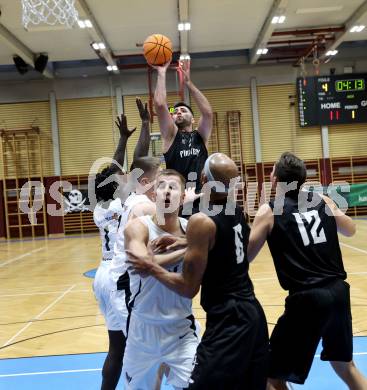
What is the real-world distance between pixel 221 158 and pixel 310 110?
15.5m

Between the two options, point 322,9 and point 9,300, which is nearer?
point 9,300

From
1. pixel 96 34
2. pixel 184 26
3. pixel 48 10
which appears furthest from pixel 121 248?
pixel 96 34

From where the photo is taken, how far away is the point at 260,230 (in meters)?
2.87

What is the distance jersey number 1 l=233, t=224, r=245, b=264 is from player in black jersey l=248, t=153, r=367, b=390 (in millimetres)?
289

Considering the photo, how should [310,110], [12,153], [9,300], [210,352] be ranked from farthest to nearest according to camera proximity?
[12,153], [310,110], [9,300], [210,352]

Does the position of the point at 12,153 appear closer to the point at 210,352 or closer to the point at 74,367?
the point at 74,367

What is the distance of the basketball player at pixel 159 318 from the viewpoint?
2582 mm

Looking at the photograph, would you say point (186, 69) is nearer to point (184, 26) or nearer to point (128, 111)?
point (184, 26)

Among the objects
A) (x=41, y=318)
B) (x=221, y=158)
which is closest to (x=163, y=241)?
(x=221, y=158)

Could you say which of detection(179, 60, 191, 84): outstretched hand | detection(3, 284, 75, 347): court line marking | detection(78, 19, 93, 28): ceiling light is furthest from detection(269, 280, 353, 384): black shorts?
detection(78, 19, 93, 28): ceiling light

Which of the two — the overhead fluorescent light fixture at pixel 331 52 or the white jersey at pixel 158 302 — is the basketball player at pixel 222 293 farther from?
the overhead fluorescent light fixture at pixel 331 52

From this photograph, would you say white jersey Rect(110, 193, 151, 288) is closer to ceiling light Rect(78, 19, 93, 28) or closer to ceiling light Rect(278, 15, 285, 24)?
ceiling light Rect(78, 19, 93, 28)

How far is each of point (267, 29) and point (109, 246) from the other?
496 inches

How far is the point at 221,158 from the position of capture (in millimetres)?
2566
